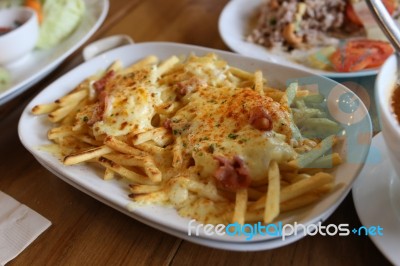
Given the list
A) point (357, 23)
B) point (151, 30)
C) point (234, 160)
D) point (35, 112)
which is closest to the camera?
point (234, 160)

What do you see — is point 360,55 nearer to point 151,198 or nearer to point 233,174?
point 233,174

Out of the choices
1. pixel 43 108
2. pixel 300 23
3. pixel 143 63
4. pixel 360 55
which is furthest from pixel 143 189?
pixel 300 23

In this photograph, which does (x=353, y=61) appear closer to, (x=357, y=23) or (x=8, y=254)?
(x=357, y=23)

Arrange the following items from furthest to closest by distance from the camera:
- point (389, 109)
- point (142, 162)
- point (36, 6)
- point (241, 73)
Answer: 1. point (36, 6)
2. point (241, 73)
3. point (142, 162)
4. point (389, 109)

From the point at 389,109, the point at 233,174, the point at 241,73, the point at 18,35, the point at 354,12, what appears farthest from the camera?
the point at 354,12

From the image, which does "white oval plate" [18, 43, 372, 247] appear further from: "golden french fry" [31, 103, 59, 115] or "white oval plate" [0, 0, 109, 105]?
"white oval plate" [0, 0, 109, 105]

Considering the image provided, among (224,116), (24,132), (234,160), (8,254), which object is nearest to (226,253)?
(234,160)

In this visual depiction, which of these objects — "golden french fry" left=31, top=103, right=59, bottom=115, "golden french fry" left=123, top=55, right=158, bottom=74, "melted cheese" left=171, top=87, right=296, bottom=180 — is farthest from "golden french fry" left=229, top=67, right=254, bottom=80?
"golden french fry" left=31, top=103, right=59, bottom=115
